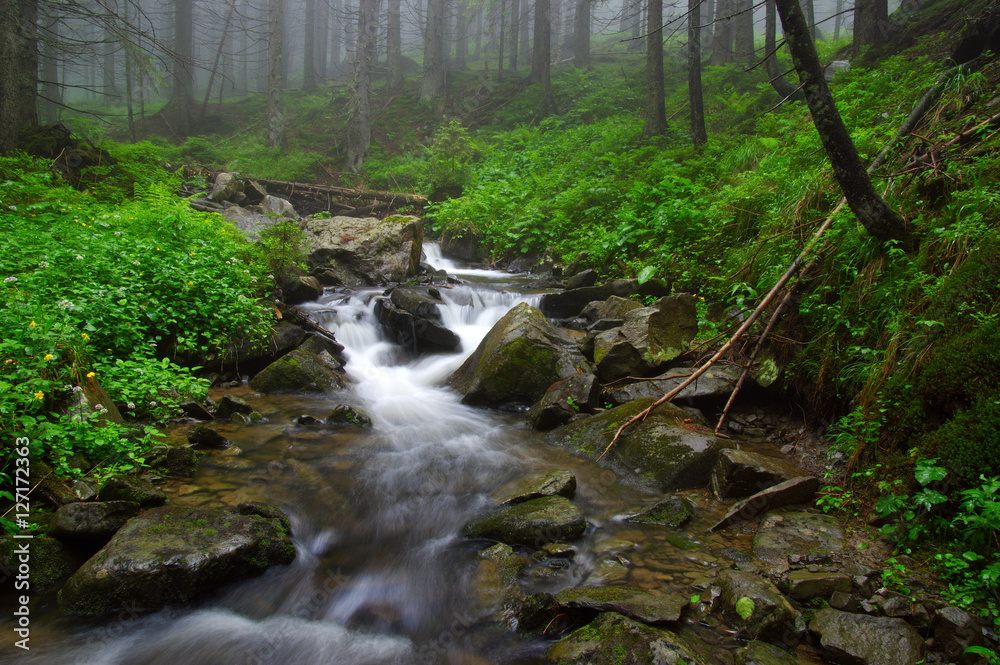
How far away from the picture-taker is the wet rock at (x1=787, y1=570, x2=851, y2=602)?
2.81m

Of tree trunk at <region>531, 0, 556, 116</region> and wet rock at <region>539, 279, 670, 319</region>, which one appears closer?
wet rock at <region>539, 279, 670, 319</region>

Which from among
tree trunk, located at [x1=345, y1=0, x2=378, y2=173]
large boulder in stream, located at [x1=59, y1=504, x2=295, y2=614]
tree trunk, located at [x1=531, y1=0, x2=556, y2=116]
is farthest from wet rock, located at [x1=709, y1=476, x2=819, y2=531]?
tree trunk, located at [x1=531, y1=0, x2=556, y2=116]

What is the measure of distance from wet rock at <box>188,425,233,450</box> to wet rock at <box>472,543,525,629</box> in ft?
9.51

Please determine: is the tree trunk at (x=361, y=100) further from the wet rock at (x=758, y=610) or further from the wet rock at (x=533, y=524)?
the wet rock at (x=758, y=610)

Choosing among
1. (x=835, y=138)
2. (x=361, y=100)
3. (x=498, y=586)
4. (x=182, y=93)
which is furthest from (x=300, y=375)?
(x=182, y=93)

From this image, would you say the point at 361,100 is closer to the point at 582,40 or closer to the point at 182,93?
the point at 182,93

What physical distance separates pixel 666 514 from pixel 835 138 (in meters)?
3.33

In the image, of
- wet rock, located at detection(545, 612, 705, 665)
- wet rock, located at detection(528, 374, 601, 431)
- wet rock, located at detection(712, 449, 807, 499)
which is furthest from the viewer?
wet rock, located at detection(528, 374, 601, 431)

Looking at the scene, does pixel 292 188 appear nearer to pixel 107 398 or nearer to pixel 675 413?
pixel 107 398

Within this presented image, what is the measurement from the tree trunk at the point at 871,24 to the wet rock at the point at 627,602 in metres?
12.0

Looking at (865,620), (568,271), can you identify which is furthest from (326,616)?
(568,271)

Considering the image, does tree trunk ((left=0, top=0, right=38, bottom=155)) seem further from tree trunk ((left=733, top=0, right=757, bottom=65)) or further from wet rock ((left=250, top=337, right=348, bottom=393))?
tree trunk ((left=733, top=0, right=757, bottom=65))

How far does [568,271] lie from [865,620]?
28.3 feet

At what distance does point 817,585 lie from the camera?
283 centimetres
